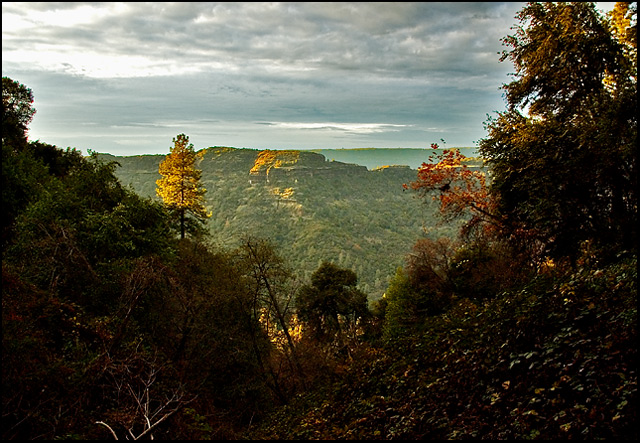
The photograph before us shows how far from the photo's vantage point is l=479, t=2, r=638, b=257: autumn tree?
7.13 meters

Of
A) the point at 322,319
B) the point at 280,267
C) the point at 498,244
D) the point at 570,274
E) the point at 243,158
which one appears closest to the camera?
the point at 570,274

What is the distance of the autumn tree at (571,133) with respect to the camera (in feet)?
23.4

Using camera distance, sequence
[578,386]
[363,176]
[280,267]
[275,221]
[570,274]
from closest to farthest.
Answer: [578,386]
[570,274]
[280,267]
[275,221]
[363,176]

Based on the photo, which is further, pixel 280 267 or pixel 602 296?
pixel 280 267

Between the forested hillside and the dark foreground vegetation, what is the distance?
243 feet

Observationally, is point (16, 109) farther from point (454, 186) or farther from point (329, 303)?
point (454, 186)

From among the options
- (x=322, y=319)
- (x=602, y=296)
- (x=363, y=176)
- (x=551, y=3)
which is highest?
(x=363, y=176)

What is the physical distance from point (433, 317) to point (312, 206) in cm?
13147

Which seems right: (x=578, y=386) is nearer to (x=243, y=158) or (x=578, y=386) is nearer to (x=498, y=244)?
(x=498, y=244)

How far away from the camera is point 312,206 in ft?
469

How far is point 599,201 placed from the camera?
796cm

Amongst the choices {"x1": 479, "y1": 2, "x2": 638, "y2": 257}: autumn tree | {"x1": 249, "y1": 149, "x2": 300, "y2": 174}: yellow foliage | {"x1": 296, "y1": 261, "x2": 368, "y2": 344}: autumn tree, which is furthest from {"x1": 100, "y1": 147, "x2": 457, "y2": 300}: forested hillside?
{"x1": 479, "y1": 2, "x2": 638, "y2": 257}: autumn tree

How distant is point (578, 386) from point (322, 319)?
26.5 m

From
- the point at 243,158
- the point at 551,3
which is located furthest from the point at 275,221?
the point at 551,3
